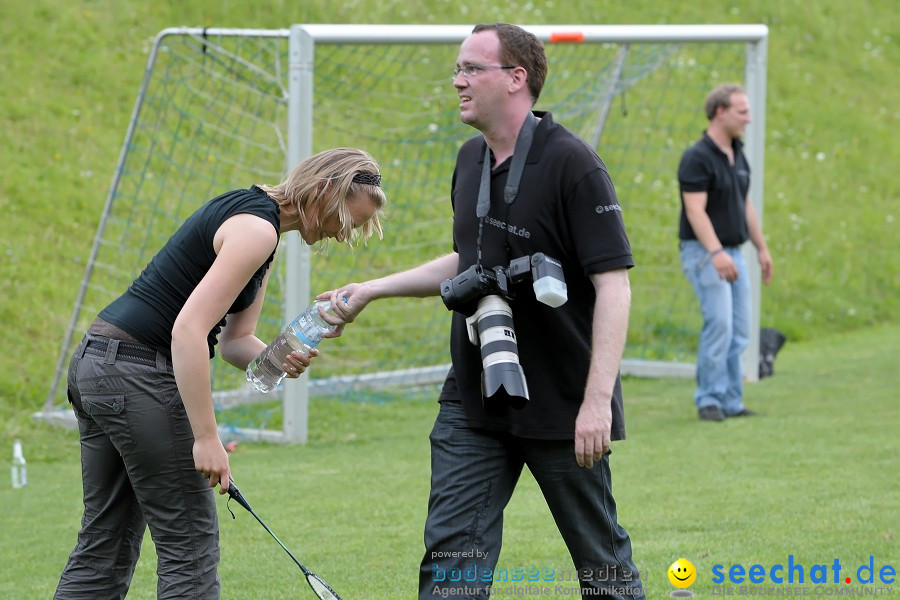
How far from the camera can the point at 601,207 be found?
148 inches

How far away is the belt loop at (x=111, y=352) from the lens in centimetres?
386

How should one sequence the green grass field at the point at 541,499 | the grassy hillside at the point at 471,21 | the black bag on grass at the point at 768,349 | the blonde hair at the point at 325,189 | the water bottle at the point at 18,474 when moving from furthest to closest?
the grassy hillside at the point at 471,21 → the black bag on grass at the point at 768,349 → the water bottle at the point at 18,474 → the green grass field at the point at 541,499 → the blonde hair at the point at 325,189

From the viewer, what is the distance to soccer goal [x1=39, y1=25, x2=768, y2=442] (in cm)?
936

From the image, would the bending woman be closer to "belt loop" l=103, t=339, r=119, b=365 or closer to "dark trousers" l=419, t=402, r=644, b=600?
"belt loop" l=103, t=339, r=119, b=365

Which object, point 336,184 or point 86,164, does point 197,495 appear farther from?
point 86,164

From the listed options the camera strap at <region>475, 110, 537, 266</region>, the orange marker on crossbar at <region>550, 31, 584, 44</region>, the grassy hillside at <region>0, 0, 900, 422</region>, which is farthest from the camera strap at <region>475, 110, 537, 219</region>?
the grassy hillside at <region>0, 0, 900, 422</region>

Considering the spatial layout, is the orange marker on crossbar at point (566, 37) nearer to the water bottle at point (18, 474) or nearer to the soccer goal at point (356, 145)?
the soccer goal at point (356, 145)

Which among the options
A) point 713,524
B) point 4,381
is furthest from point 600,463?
point 4,381

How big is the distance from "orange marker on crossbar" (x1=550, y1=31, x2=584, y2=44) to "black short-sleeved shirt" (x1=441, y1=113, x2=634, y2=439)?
618 centimetres

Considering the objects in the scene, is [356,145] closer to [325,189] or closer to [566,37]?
[566,37]

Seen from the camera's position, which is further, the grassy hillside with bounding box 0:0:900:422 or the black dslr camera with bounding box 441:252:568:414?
the grassy hillside with bounding box 0:0:900:422

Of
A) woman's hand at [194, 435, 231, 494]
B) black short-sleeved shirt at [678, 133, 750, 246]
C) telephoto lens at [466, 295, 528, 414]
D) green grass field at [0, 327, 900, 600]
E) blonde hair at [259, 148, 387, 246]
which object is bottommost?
green grass field at [0, 327, 900, 600]

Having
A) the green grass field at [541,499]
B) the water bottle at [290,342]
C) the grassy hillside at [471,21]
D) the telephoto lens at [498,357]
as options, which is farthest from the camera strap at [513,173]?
the grassy hillside at [471,21]

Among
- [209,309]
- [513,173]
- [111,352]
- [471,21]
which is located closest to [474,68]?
[513,173]
